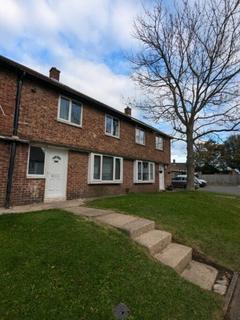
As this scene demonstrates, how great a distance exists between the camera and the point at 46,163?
10859mm

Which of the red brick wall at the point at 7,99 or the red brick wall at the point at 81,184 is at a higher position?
the red brick wall at the point at 7,99

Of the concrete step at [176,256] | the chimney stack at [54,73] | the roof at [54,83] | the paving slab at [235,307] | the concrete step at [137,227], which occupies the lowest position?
the paving slab at [235,307]

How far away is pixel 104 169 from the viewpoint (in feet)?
47.1

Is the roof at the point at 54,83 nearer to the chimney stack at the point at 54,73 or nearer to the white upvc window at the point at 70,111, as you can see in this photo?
the white upvc window at the point at 70,111

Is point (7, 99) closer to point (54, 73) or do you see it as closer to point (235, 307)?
point (54, 73)

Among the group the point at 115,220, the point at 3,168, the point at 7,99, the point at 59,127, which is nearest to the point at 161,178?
the point at 59,127

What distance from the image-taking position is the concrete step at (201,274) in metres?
4.80

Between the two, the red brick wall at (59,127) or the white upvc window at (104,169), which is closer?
the red brick wall at (59,127)

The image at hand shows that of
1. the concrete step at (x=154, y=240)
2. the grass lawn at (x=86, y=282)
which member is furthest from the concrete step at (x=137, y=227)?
the grass lawn at (x=86, y=282)

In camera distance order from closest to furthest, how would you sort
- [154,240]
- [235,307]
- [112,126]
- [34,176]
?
[235,307] < [154,240] < [34,176] < [112,126]

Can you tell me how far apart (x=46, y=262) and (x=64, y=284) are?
28.8 inches

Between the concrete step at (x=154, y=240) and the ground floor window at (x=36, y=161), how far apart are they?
5794 mm

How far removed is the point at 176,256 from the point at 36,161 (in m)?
7.12

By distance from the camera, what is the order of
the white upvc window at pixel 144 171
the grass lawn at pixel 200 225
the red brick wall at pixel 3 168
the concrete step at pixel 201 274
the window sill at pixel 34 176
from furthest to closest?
the white upvc window at pixel 144 171, the window sill at pixel 34 176, the red brick wall at pixel 3 168, the grass lawn at pixel 200 225, the concrete step at pixel 201 274
